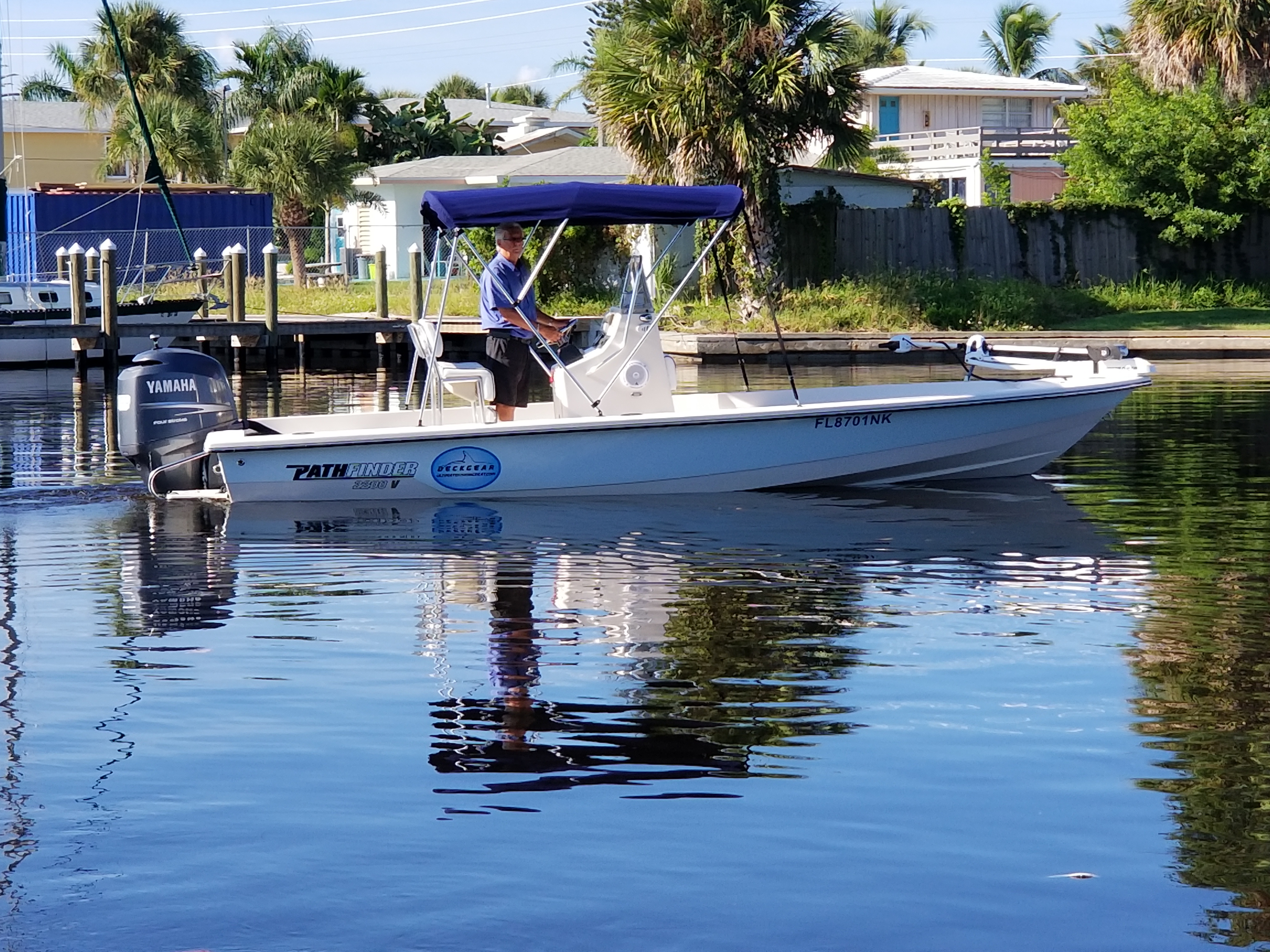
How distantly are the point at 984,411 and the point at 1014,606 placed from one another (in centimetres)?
473

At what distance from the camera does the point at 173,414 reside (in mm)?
12727

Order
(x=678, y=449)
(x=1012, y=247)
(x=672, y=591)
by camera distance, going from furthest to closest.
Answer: (x=1012, y=247) → (x=678, y=449) → (x=672, y=591)

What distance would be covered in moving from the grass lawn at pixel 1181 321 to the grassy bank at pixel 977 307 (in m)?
0.04

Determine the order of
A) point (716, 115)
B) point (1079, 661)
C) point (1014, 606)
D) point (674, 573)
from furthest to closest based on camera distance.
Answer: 1. point (716, 115)
2. point (674, 573)
3. point (1014, 606)
4. point (1079, 661)

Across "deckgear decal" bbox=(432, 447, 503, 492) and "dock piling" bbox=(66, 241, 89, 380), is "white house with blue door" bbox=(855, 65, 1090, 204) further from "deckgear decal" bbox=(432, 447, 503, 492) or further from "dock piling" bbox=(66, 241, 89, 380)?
"deckgear decal" bbox=(432, 447, 503, 492)

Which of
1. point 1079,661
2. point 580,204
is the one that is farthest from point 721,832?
point 580,204

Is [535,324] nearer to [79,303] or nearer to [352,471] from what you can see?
[352,471]

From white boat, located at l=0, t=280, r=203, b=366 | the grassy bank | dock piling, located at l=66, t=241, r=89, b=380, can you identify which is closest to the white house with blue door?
the grassy bank

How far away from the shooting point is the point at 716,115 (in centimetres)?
2933

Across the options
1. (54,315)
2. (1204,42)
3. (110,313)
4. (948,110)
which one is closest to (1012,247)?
(1204,42)

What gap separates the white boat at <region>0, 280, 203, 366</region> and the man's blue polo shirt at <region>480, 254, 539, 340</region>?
17.9 metres

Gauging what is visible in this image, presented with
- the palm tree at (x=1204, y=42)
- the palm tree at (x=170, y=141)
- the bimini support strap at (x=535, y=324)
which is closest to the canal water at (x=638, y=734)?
the bimini support strap at (x=535, y=324)

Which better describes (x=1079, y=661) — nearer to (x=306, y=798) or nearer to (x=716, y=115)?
(x=306, y=798)

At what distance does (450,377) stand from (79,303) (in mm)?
17918
